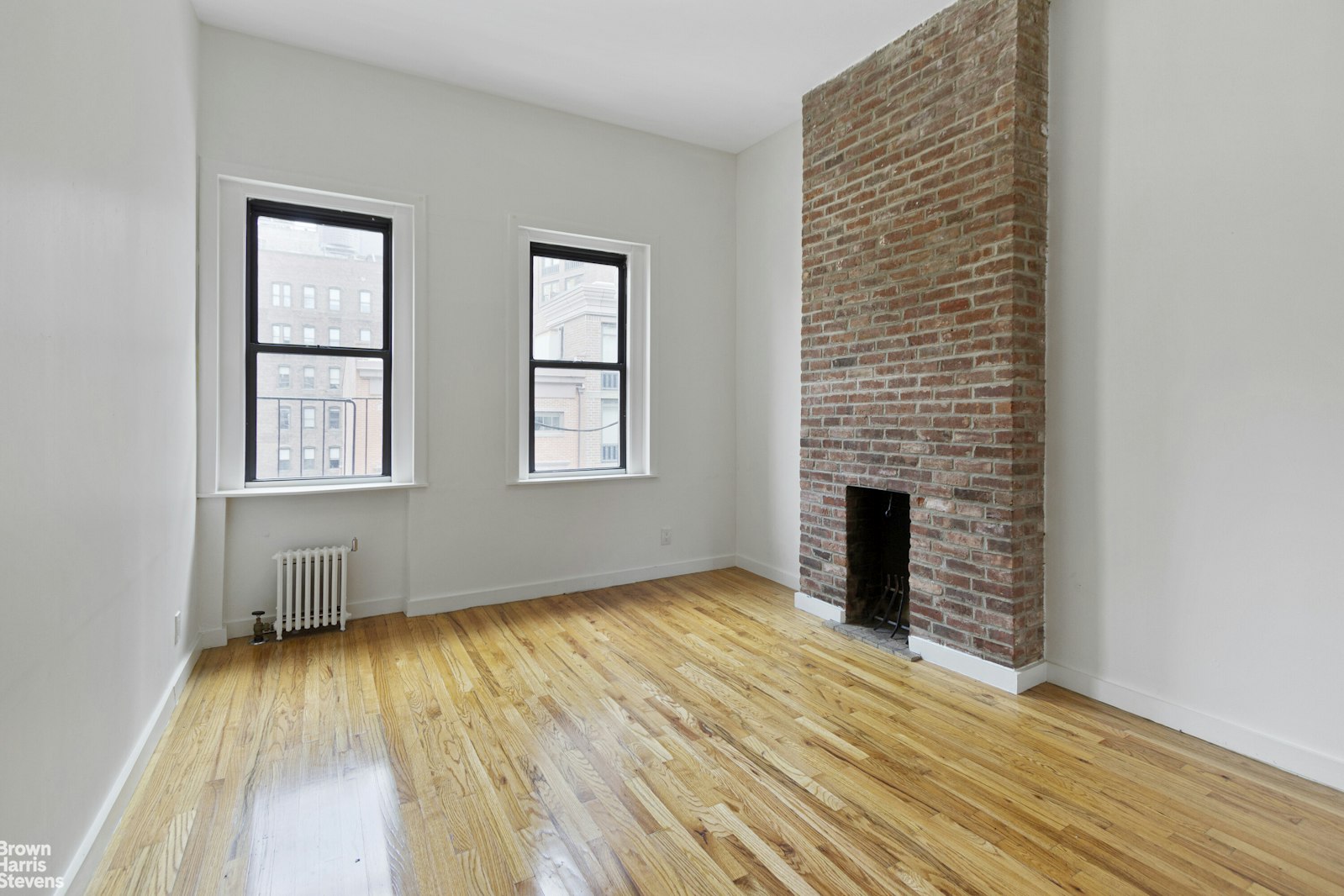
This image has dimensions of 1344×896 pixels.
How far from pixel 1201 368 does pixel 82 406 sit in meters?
3.73

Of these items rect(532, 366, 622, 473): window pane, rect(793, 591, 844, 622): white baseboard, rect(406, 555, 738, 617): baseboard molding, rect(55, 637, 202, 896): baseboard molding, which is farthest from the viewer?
rect(532, 366, 622, 473): window pane

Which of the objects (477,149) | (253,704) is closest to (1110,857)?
(253,704)

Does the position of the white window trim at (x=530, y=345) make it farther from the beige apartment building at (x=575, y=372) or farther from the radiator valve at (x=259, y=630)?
the radiator valve at (x=259, y=630)

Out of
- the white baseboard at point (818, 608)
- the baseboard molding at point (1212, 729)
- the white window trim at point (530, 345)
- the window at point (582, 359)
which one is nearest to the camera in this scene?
the baseboard molding at point (1212, 729)

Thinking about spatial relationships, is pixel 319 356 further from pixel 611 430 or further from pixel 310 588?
pixel 611 430

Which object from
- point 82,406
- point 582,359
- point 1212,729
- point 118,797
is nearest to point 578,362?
point 582,359

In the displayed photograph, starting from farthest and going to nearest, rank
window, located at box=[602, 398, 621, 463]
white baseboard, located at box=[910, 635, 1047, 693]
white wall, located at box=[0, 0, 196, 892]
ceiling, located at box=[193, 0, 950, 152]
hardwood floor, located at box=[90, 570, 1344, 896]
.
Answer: window, located at box=[602, 398, 621, 463] → ceiling, located at box=[193, 0, 950, 152] → white baseboard, located at box=[910, 635, 1047, 693] → hardwood floor, located at box=[90, 570, 1344, 896] → white wall, located at box=[0, 0, 196, 892]

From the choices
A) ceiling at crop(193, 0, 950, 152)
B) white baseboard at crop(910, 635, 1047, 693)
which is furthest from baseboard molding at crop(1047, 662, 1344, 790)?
ceiling at crop(193, 0, 950, 152)

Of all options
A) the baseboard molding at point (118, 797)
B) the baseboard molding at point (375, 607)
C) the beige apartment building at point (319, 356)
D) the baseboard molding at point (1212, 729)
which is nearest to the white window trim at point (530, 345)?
the beige apartment building at point (319, 356)

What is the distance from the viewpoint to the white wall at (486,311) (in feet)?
11.4

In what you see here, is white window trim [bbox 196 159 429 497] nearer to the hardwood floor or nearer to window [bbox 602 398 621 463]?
the hardwood floor

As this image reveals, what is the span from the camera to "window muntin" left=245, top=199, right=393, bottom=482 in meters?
3.55

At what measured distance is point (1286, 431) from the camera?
226 cm

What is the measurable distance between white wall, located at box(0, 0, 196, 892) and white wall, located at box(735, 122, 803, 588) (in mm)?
3392
